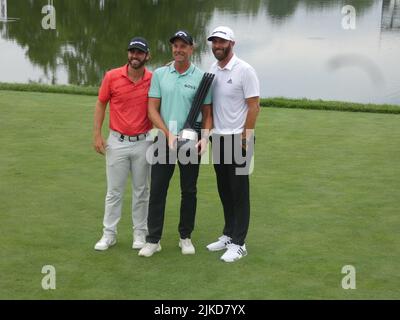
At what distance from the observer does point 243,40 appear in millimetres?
24688

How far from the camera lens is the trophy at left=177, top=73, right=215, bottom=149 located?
4.47 meters

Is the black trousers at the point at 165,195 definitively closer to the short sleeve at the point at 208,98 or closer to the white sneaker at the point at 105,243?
the white sneaker at the point at 105,243

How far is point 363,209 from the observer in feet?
18.9

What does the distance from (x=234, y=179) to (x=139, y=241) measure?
0.83m

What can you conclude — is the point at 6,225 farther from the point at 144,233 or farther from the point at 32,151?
the point at 32,151

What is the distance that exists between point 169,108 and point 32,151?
341cm

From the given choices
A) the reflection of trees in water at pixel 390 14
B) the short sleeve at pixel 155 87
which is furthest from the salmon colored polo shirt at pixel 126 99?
the reflection of trees in water at pixel 390 14

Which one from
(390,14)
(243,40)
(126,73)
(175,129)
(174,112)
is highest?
(390,14)

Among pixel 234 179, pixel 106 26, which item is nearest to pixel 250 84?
pixel 234 179

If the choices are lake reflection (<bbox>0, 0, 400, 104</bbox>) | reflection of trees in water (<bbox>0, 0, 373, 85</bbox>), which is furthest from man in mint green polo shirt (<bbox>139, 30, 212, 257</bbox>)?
reflection of trees in water (<bbox>0, 0, 373, 85</bbox>)

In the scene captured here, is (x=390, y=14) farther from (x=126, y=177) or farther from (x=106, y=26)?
(x=126, y=177)

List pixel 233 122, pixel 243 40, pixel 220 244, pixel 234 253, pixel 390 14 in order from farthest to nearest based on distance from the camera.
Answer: pixel 390 14, pixel 243 40, pixel 220 244, pixel 234 253, pixel 233 122

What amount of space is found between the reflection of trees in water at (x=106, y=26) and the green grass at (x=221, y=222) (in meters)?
12.1

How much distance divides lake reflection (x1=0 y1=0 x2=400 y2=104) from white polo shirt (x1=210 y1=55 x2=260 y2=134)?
12.2 meters
